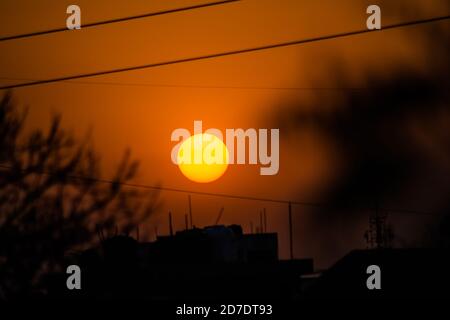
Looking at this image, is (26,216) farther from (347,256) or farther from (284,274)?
(347,256)

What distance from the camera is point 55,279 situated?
40.9 m

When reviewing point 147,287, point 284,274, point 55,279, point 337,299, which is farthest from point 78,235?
point 337,299

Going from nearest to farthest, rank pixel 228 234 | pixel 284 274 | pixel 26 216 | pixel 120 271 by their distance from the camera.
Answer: pixel 26 216
pixel 284 274
pixel 120 271
pixel 228 234

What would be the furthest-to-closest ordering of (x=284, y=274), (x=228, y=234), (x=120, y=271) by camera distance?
(x=228, y=234), (x=120, y=271), (x=284, y=274)

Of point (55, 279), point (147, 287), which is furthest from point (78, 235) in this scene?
point (147, 287)
